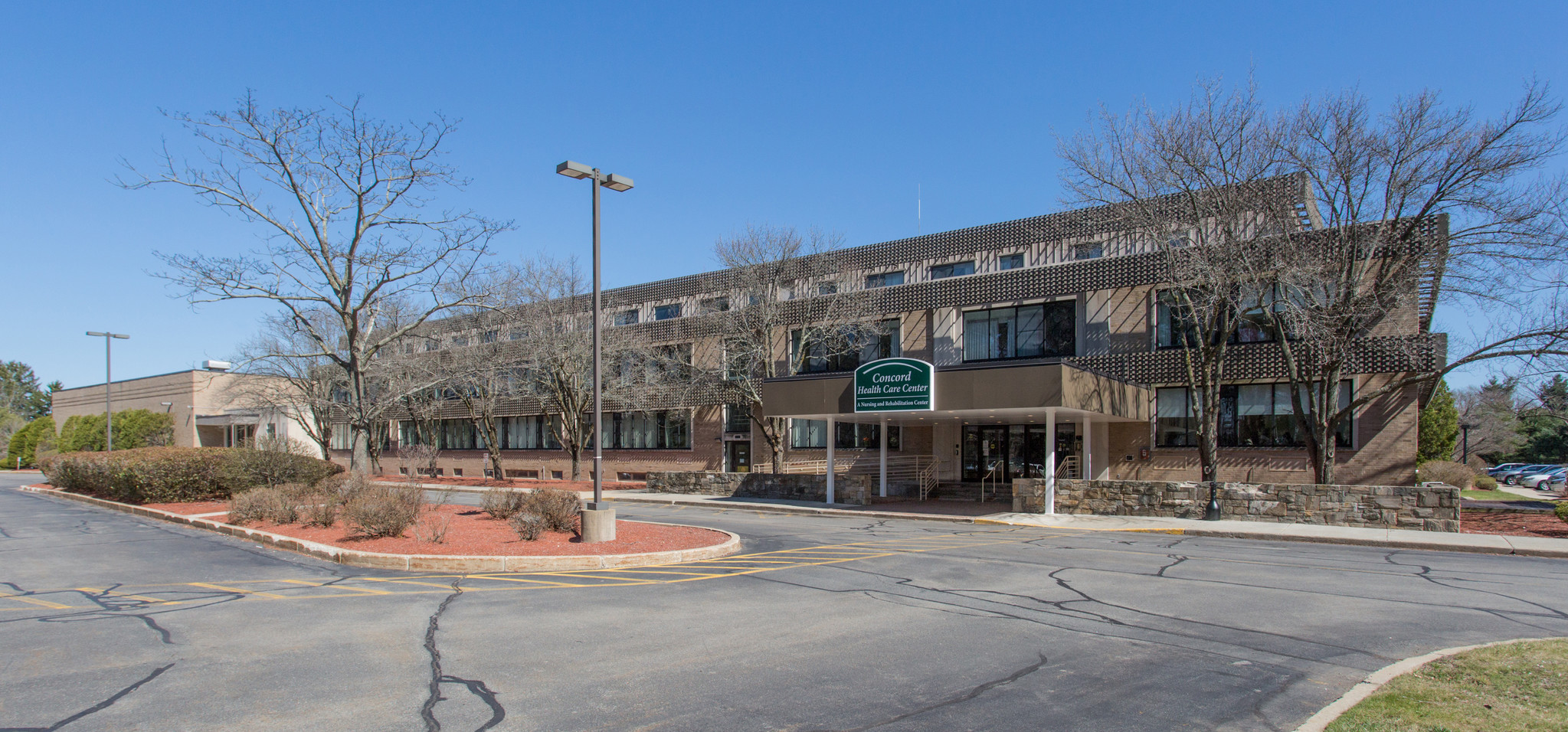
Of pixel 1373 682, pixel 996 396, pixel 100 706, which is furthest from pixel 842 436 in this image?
pixel 100 706

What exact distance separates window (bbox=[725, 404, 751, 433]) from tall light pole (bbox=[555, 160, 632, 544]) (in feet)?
73.2

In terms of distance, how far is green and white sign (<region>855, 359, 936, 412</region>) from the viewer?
21609 millimetres

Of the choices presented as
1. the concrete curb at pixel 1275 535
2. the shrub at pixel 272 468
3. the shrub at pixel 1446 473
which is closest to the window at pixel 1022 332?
the concrete curb at pixel 1275 535

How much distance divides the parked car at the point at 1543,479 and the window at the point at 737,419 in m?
42.4

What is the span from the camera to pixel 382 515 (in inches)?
563

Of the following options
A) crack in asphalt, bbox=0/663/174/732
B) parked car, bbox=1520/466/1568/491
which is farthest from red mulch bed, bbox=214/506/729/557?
parked car, bbox=1520/466/1568/491

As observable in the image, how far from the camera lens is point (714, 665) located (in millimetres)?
6824

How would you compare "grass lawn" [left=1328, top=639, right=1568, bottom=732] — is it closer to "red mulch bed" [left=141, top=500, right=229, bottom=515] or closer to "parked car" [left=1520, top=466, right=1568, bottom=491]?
"red mulch bed" [left=141, top=500, right=229, bottom=515]

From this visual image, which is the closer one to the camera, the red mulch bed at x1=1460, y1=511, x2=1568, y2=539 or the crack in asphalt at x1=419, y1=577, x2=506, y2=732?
the crack in asphalt at x1=419, y1=577, x2=506, y2=732

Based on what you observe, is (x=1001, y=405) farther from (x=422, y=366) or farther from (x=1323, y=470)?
(x=422, y=366)

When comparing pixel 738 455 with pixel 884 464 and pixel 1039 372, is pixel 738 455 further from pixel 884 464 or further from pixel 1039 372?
pixel 1039 372

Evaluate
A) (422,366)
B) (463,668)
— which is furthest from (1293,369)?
(422,366)

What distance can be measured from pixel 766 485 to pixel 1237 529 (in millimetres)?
14751

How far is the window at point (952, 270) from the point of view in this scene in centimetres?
3247
